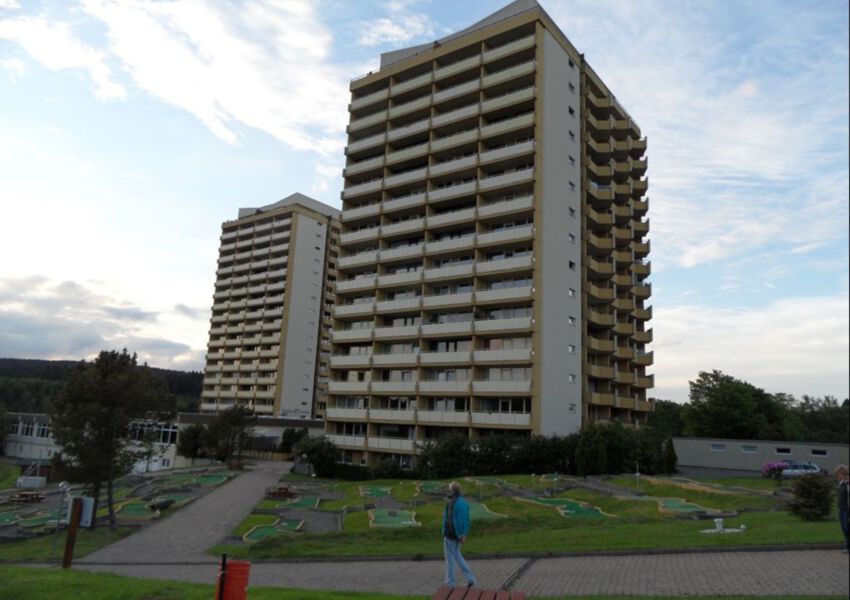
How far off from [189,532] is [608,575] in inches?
799

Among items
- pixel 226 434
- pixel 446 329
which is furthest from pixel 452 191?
pixel 226 434

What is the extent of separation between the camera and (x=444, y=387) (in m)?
51.3

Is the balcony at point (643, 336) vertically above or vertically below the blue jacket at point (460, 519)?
above

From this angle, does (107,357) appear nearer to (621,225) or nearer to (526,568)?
(526,568)

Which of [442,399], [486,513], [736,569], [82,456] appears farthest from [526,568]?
[442,399]

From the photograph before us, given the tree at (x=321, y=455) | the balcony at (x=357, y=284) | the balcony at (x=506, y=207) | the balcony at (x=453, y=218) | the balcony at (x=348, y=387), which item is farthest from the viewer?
the balcony at (x=357, y=284)

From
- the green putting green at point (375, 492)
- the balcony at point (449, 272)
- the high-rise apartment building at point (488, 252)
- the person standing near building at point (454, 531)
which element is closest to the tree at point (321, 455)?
the high-rise apartment building at point (488, 252)

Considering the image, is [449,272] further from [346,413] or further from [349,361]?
[346,413]

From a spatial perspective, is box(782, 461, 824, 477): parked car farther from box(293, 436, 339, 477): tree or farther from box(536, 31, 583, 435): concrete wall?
box(293, 436, 339, 477): tree

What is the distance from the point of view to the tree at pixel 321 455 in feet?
176

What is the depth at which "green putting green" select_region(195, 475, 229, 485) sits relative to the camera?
1767 inches

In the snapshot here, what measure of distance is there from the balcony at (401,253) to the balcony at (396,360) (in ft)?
32.5

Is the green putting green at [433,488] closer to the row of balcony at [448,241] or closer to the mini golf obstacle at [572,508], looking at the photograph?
the mini golf obstacle at [572,508]

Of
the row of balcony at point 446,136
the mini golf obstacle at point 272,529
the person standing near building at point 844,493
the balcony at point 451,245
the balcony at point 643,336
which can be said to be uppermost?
the row of balcony at point 446,136
